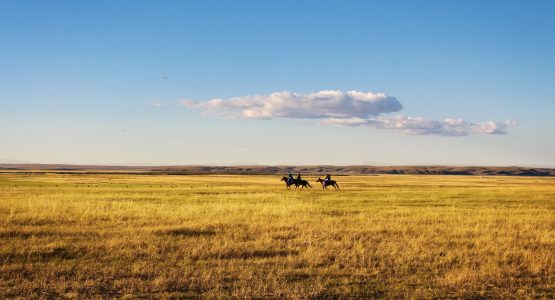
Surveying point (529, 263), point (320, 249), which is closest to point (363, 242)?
point (320, 249)

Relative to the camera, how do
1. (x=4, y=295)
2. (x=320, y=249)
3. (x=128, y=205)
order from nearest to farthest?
(x=4, y=295)
(x=320, y=249)
(x=128, y=205)

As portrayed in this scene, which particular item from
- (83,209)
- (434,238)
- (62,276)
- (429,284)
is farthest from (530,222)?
(83,209)

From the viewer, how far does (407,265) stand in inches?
490

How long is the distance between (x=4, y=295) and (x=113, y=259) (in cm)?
383

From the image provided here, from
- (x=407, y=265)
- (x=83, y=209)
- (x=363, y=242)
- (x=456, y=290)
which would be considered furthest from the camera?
(x=83, y=209)

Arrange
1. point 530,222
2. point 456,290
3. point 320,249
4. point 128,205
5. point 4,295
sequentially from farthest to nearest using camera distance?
point 128,205 → point 530,222 → point 320,249 → point 456,290 → point 4,295

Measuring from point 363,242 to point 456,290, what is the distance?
5.69 m

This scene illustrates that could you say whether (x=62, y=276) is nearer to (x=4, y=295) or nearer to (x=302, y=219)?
(x=4, y=295)

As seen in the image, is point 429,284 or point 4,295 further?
point 429,284

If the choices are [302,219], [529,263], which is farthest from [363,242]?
Result: [302,219]

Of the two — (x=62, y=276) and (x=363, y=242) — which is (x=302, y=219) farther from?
(x=62, y=276)

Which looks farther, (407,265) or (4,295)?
(407,265)

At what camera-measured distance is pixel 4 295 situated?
366 inches

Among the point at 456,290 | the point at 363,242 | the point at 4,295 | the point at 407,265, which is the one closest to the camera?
the point at 4,295
